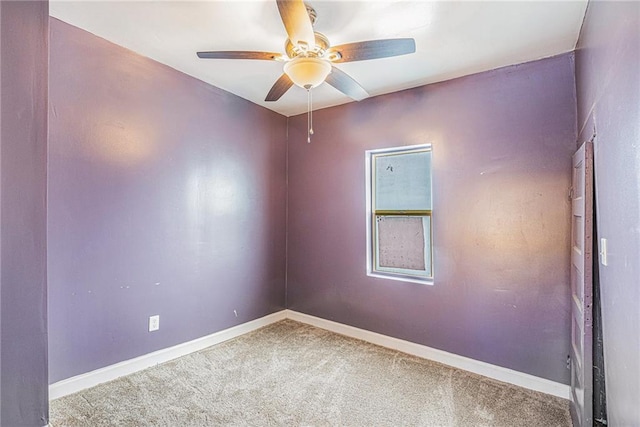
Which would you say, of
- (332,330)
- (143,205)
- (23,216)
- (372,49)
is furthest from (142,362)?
(372,49)

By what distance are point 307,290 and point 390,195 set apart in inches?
57.9

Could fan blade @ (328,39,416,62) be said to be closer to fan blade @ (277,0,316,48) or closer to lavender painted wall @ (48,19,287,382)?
fan blade @ (277,0,316,48)

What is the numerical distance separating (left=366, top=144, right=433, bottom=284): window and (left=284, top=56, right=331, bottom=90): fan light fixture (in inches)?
56.2

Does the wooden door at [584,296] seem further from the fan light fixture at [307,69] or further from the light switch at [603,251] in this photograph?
the fan light fixture at [307,69]

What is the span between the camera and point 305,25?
1.59 meters

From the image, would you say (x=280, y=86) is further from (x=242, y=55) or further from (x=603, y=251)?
(x=603, y=251)

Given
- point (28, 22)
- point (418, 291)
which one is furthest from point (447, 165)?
point (28, 22)

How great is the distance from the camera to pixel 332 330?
3521 millimetres

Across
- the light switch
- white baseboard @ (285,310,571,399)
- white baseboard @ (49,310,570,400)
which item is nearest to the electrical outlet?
white baseboard @ (49,310,570,400)

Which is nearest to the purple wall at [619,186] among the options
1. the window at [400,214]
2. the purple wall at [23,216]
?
the window at [400,214]

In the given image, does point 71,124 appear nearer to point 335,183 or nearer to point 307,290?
point 335,183

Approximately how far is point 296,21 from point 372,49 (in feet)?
1.56

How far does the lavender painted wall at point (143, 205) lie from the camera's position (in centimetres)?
217

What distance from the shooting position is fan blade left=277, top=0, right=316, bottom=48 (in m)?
1.46
